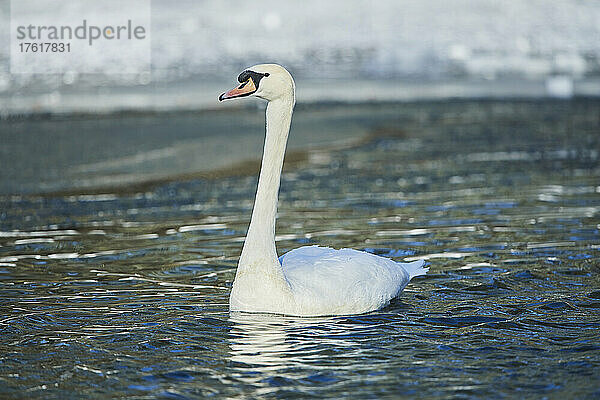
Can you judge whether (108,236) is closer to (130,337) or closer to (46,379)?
(130,337)

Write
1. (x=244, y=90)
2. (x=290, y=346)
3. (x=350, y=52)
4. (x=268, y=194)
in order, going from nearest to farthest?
1. (x=290, y=346)
2. (x=244, y=90)
3. (x=268, y=194)
4. (x=350, y=52)

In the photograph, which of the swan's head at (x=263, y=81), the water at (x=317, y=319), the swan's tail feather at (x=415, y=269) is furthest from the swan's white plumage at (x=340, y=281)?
the swan's head at (x=263, y=81)

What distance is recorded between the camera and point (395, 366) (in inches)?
244

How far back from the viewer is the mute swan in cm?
702

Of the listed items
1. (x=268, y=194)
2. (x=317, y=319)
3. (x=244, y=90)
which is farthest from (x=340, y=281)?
(x=244, y=90)

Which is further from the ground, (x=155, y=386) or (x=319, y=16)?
(x=319, y=16)

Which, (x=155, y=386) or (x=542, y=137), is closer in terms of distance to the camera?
(x=155, y=386)

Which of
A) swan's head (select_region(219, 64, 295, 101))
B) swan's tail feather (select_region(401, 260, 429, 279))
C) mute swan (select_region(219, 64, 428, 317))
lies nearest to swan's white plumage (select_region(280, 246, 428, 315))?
mute swan (select_region(219, 64, 428, 317))

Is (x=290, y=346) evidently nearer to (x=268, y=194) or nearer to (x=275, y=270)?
(x=275, y=270)

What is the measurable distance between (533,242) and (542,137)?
37.3 feet

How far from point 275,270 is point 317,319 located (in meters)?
0.45

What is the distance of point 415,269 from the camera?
27.6 feet

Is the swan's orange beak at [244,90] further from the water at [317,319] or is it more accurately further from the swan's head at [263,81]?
the water at [317,319]

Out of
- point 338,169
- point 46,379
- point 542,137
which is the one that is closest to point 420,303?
point 46,379
